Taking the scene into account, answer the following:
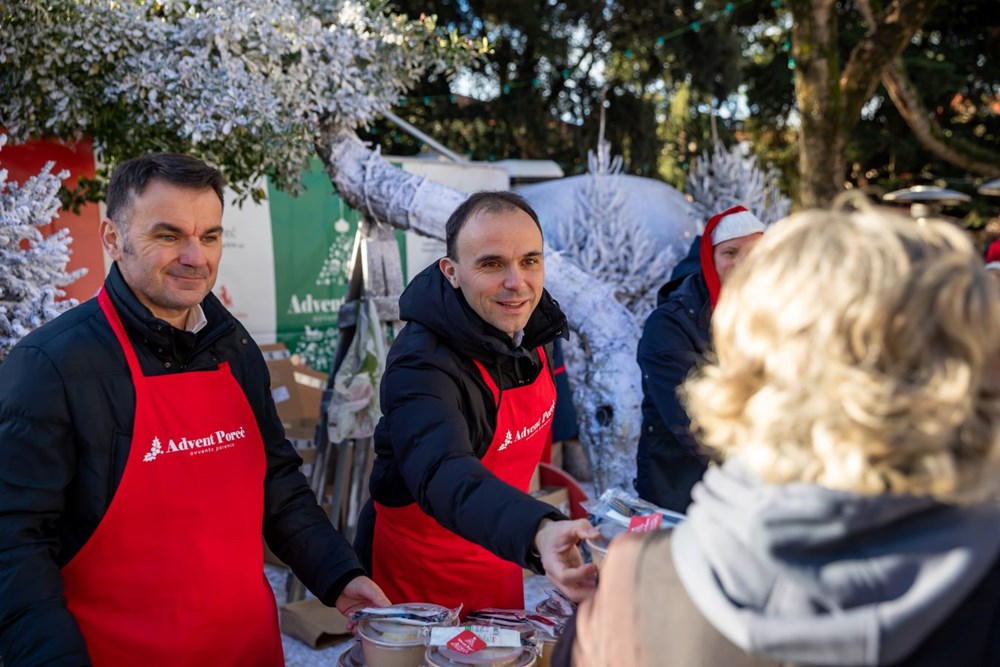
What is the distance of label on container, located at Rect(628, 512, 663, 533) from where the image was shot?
1.41 m

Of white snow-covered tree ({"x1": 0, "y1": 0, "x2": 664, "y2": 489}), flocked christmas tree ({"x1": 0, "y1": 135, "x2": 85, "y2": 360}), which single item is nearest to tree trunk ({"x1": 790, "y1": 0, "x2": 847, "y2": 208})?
white snow-covered tree ({"x1": 0, "y1": 0, "x2": 664, "y2": 489})

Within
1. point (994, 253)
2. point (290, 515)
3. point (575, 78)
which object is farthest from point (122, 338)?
point (575, 78)

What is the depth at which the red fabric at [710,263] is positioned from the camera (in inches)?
110

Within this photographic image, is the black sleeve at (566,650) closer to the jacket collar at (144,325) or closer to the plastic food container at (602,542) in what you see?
the plastic food container at (602,542)

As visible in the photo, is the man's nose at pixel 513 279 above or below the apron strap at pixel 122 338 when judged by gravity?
above

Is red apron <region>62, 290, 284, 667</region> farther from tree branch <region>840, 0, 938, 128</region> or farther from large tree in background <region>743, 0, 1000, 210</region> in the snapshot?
large tree in background <region>743, 0, 1000, 210</region>

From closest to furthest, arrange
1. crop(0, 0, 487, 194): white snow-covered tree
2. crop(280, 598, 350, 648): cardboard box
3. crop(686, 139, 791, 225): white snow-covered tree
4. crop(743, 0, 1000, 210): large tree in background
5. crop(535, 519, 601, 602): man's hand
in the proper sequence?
crop(535, 519, 601, 602): man's hand
crop(280, 598, 350, 648): cardboard box
crop(0, 0, 487, 194): white snow-covered tree
crop(686, 139, 791, 225): white snow-covered tree
crop(743, 0, 1000, 210): large tree in background

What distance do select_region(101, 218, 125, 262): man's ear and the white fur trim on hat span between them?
189 cm

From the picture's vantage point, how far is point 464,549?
2152 millimetres

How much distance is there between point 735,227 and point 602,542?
1716 millimetres

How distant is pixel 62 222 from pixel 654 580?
168 inches

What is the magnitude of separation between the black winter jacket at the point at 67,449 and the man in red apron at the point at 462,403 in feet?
0.92

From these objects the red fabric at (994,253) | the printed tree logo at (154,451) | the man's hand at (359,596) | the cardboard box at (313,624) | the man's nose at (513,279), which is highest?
the red fabric at (994,253)

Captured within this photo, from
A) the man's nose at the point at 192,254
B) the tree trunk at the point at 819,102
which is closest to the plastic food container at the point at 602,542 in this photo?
the man's nose at the point at 192,254
